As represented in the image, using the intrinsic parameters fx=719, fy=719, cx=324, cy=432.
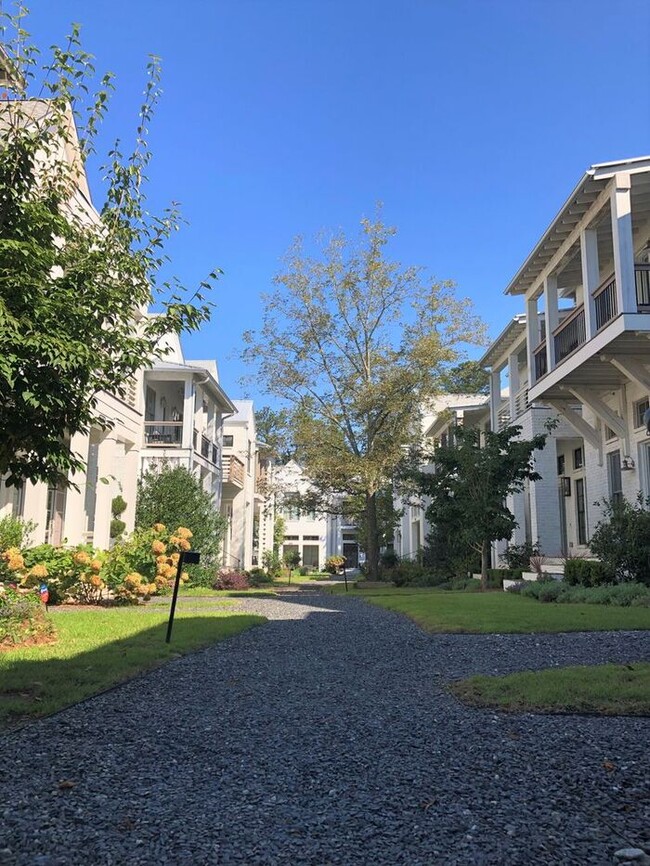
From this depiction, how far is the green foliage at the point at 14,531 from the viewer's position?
1232 cm

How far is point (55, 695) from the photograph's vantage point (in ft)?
17.4

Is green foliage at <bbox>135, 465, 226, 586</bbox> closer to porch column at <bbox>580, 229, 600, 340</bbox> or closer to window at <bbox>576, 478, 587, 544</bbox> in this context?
window at <bbox>576, 478, 587, 544</bbox>

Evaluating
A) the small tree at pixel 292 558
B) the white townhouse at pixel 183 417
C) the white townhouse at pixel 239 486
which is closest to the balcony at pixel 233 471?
the white townhouse at pixel 239 486

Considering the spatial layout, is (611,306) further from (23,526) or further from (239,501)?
(239,501)

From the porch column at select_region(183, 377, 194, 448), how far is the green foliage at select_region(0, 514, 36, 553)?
10507mm

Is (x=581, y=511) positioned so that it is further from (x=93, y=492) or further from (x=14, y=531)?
(x=14, y=531)

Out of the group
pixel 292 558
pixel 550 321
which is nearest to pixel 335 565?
pixel 292 558

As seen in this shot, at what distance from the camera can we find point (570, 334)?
52.9ft

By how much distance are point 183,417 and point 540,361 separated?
12.2m

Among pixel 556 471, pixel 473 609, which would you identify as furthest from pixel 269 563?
pixel 473 609

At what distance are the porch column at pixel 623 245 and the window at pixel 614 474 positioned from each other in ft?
16.3

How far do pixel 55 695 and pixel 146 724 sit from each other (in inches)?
39.5

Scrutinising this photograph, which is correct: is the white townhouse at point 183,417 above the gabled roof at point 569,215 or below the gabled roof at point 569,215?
below

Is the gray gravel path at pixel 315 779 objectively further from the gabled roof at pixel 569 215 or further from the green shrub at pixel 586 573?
the gabled roof at pixel 569 215
